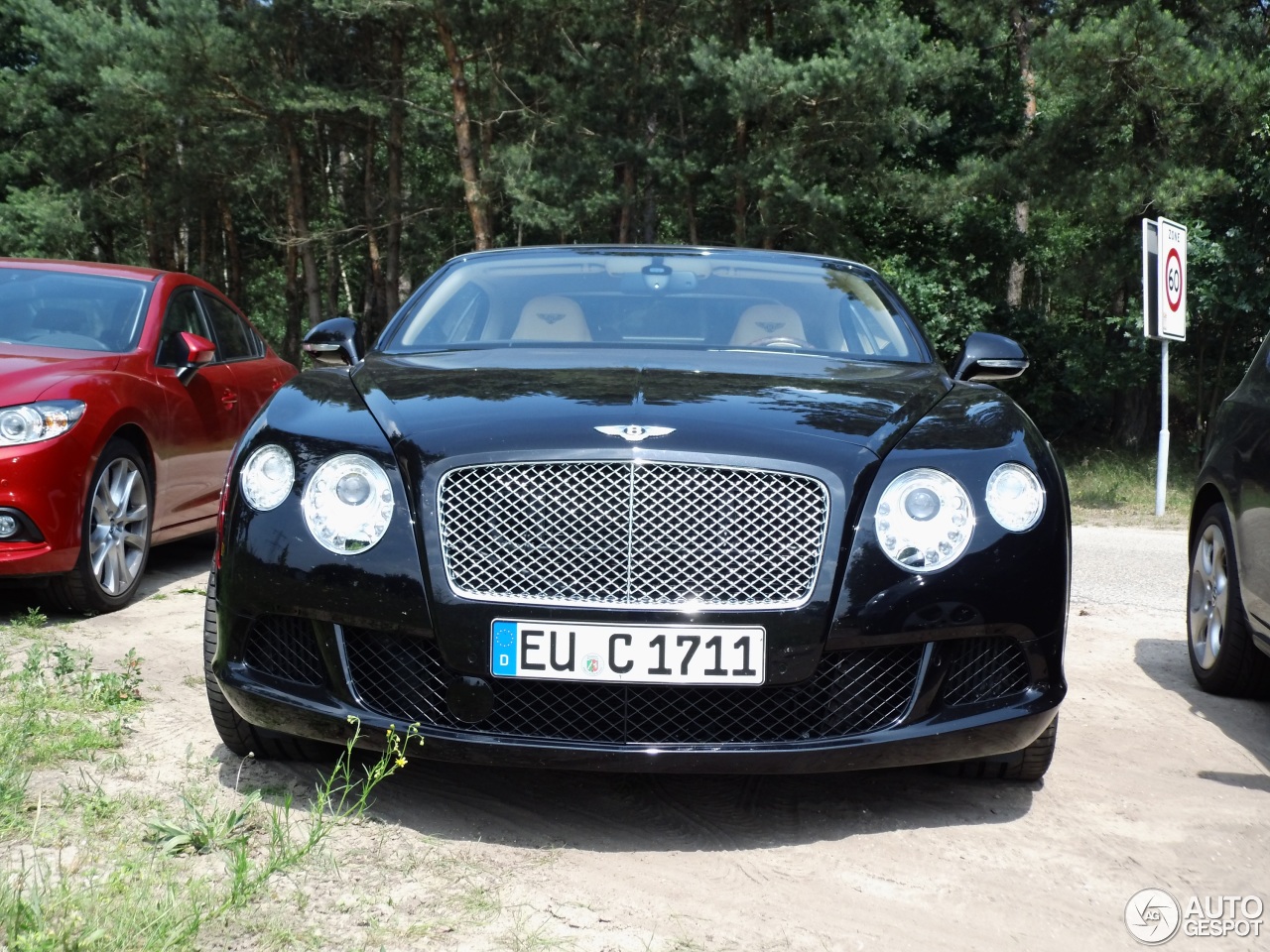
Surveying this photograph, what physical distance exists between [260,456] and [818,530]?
137cm

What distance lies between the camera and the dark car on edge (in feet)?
14.7

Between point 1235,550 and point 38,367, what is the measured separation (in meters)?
4.71

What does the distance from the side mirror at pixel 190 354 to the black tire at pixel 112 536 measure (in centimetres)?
64

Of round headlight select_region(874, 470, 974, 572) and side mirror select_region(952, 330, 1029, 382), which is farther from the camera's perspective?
side mirror select_region(952, 330, 1029, 382)

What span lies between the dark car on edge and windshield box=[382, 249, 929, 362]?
1.15 metres

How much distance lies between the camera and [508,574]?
3.20 metres

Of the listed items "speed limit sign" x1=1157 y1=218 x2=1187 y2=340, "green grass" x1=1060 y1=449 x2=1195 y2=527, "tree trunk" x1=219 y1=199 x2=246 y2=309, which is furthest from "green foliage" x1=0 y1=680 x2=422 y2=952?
"tree trunk" x1=219 y1=199 x2=246 y2=309

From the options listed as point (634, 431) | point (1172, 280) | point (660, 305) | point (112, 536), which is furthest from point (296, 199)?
point (634, 431)

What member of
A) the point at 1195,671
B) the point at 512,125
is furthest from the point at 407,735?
the point at 512,125

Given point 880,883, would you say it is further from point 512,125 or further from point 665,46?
point 512,125

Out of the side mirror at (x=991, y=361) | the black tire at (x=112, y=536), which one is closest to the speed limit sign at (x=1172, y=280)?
the side mirror at (x=991, y=361)

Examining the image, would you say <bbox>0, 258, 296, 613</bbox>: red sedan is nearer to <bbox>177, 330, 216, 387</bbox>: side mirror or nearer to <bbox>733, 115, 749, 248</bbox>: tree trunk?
<bbox>177, 330, 216, 387</bbox>: side mirror

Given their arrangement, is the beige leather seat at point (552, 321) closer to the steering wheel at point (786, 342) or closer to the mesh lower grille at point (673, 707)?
the steering wheel at point (786, 342)

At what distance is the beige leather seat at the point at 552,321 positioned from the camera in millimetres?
4641
